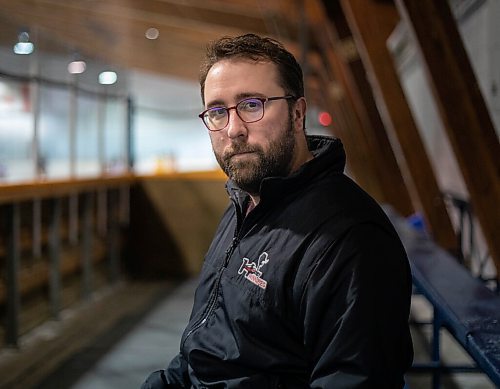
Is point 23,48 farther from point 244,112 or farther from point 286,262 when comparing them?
point 286,262

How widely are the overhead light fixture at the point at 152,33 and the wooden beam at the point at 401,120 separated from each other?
434 cm

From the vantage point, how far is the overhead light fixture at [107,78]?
6.01 meters

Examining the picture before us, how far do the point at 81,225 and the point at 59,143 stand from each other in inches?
28.8

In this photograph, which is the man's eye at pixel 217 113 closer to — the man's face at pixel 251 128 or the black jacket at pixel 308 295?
the man's face at pixel 251 128

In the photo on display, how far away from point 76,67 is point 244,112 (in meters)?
4.19

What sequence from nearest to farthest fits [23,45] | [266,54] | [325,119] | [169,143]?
1. [266,54]
2. [23,45]
3. [169,143]
4. [325,119]

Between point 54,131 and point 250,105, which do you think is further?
point 54,131

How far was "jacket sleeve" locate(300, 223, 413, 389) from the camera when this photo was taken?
44.3 inches

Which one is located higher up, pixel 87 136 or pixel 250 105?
pixel 87 136

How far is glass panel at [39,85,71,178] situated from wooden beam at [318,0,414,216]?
7.32ft

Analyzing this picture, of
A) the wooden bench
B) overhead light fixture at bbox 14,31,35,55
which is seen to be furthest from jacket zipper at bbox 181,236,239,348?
overhead light fixture at bbox 14,31,35,55

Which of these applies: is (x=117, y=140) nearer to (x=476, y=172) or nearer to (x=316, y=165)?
(x=476, y=172)

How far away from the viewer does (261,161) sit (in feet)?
4.63

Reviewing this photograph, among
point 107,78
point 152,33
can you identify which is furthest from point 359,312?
point 152,33
